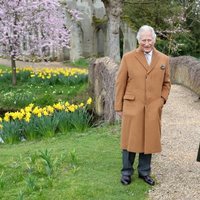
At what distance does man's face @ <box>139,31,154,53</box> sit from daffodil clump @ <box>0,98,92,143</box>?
3.30 m

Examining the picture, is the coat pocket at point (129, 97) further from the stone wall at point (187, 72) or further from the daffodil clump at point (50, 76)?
the daffodil clump at point (50, 76)

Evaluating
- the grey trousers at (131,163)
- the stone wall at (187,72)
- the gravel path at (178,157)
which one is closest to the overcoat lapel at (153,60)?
the grey trousers at (131,163)

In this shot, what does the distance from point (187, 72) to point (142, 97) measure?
24.9 feet

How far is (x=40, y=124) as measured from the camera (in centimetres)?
777

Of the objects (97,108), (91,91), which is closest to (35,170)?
(97,108)

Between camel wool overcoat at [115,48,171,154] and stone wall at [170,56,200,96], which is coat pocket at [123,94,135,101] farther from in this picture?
stone wall at [170,56,200,96]

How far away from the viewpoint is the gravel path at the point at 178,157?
15.9ft

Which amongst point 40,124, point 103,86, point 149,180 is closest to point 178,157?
point 149,180

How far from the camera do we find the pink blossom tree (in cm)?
1220

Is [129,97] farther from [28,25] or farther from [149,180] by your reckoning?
[28,25]

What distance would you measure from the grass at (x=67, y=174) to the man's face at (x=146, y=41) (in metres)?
1.32

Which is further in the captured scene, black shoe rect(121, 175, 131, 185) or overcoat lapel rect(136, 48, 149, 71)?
black shoe rect(121, 175, 131, 185)

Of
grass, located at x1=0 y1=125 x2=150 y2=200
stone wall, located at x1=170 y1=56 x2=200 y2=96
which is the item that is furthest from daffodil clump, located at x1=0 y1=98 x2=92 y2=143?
stone wall, located at x1=170 y1=56 x2=200 y2=96

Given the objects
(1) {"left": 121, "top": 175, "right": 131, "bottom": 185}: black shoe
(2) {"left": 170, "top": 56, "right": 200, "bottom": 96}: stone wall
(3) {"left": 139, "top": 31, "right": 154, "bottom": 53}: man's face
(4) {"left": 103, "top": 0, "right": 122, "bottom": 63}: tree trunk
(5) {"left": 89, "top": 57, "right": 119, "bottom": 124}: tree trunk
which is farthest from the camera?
(4) {"left": 103, "top": 0, "right": 122, "bottom": 63}: tree trunk
